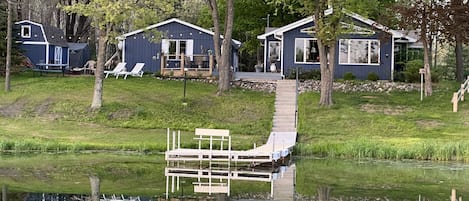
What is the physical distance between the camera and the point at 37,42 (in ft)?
165

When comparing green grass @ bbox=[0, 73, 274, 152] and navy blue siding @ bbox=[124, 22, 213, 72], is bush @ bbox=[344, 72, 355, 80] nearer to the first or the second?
green grass @ bbox=[0, 73, 274, 152]

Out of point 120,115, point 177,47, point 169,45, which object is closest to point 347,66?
point 177,47

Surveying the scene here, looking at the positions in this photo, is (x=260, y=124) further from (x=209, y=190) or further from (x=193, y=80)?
(x=209, y=190)

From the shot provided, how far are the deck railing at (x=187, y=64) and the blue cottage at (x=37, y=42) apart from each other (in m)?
8.48

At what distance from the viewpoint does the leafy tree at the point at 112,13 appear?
3394 centimetres

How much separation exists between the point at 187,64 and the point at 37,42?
34.2 ft

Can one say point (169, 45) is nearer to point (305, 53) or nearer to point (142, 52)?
point (142, 52)

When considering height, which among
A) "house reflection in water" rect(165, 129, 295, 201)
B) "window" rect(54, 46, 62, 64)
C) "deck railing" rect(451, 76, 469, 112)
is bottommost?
"house reflection in water" rect(165, 129, 295, 201)

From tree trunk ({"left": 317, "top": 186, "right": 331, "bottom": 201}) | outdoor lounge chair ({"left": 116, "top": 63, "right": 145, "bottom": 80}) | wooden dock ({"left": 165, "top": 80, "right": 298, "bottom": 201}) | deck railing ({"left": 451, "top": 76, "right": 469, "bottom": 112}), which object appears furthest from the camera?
outdoor lounge chair ({"left": 116, "top": 63, "right": 145, "bottom": 80})

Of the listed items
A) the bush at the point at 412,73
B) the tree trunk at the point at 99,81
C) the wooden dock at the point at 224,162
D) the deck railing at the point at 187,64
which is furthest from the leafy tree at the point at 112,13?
the bush at the point at 412,73

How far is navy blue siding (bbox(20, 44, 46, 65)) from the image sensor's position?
166 feet

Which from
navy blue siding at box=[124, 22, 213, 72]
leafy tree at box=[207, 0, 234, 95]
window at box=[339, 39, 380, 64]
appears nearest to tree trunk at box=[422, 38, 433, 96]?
window at box=[339, 39, 380, 64]

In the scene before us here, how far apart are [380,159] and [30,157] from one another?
37.5 feet

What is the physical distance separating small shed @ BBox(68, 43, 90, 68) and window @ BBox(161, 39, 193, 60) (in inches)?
500
